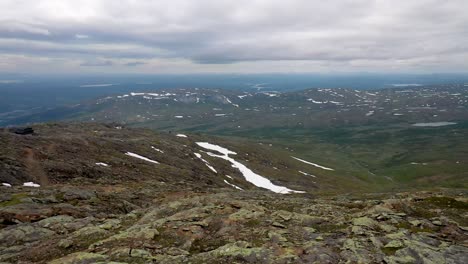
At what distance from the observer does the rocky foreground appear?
72.7 feet

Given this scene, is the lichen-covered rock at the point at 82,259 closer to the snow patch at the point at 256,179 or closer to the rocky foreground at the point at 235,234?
the rocky foreground at the point at 235,234

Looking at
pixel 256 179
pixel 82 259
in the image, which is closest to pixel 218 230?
pixel 82 259

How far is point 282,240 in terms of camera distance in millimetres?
24859

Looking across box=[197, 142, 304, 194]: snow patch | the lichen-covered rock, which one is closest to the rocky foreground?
the lichen-covered rock

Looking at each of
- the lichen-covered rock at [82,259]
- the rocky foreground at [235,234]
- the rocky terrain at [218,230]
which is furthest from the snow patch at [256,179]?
the lichen-covered rock at [82,259]

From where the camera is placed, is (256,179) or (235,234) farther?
(256,179)

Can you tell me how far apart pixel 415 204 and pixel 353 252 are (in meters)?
21.3

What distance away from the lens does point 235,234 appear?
26734 millimetres

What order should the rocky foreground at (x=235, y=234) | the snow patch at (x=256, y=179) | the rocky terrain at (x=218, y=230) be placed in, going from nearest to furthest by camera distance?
the rocky foreground at (x=235, y=234) → the rocky terrain at (x=218, y=230) → the snow patch at (x=256, y=179)

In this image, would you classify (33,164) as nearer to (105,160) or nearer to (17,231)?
(105,160)

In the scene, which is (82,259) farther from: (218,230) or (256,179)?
(256,179)

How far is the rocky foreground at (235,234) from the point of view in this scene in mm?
22156

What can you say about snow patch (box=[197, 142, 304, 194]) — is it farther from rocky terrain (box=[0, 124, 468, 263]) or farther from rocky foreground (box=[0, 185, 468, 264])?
rocky foreground (box=[0, 185, 468, 264])

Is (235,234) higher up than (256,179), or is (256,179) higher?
(235,234)
